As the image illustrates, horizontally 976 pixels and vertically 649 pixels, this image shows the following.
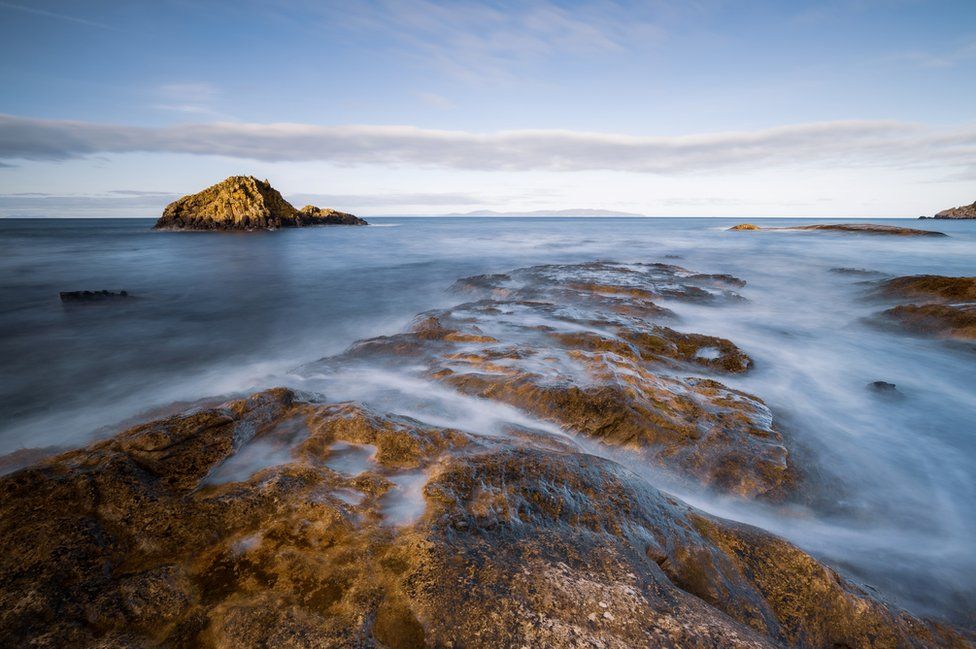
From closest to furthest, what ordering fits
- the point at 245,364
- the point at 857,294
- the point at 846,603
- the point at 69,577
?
the point at 69,577 → the point at 846,603 → the point at 245,364 → the point at 857,294

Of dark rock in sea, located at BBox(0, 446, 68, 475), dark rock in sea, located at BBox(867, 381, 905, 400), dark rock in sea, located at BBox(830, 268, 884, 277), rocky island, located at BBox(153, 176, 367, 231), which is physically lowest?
dark rock in sea, located at BBox(867, 381, 905, 400)

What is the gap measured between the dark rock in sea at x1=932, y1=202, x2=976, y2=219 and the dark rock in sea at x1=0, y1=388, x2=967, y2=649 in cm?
13750

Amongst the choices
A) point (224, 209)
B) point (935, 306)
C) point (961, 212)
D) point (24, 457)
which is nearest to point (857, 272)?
point (935, 306)

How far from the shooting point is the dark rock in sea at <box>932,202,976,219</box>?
9356 centimetres

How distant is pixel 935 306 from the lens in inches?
397

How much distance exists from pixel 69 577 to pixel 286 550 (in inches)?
37.6

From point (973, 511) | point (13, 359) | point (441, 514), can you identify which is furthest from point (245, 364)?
point (973, 511)

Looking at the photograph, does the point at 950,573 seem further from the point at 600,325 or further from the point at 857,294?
the point at 857,294

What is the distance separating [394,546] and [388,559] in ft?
0.30

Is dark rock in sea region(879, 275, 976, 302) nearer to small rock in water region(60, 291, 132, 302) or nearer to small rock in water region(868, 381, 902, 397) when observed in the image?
small rock in water region(868, 381, 902, 397)

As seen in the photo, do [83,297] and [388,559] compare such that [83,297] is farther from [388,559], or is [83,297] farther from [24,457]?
[388,559]

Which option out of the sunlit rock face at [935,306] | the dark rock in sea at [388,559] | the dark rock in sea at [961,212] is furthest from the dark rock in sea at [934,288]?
the dark rock in sea at [961,212]

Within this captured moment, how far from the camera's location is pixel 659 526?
2990 mm

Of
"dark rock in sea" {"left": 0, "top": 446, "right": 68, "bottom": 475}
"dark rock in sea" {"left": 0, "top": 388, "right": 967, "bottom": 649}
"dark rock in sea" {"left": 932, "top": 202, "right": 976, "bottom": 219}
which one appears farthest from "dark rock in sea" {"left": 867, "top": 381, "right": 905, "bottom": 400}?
"dark rock in sea" {"left": 932, "top": 202, "right": 976, "bottom": 219}
